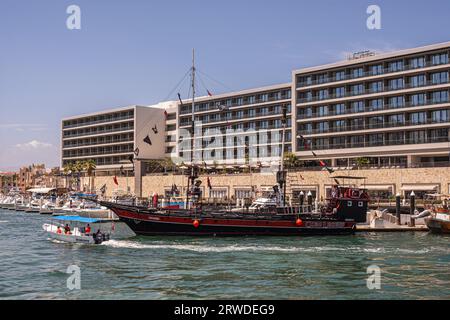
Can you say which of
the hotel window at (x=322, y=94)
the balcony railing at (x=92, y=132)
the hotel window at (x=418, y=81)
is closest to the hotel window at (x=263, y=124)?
the hotel window at (x=322, y=94)

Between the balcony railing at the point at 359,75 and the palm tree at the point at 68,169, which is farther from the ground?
the balcony railing at the point at 359,75

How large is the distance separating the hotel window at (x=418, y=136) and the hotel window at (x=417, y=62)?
35.2 feet

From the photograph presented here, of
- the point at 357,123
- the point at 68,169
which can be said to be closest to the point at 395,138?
the point at 357,123

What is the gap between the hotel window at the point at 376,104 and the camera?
8775 centimetres

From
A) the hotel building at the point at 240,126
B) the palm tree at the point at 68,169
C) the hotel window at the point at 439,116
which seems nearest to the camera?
the hotel window at the point at 439,116

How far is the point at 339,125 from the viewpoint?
9362 cm

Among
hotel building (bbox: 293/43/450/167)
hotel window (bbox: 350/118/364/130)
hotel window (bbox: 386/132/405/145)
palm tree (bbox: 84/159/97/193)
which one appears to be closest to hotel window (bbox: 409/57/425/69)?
hotel building (bbox: 293/43/450/167)

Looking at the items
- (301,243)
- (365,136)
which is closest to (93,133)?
(365,136)

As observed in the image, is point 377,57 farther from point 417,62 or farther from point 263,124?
point 263,124

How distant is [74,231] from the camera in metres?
42.7

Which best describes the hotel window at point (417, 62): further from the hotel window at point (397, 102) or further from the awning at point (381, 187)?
the awning at point (381, 187)

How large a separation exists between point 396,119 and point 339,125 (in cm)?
1109

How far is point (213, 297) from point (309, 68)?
80.2m

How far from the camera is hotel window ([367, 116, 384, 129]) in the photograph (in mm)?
87562
